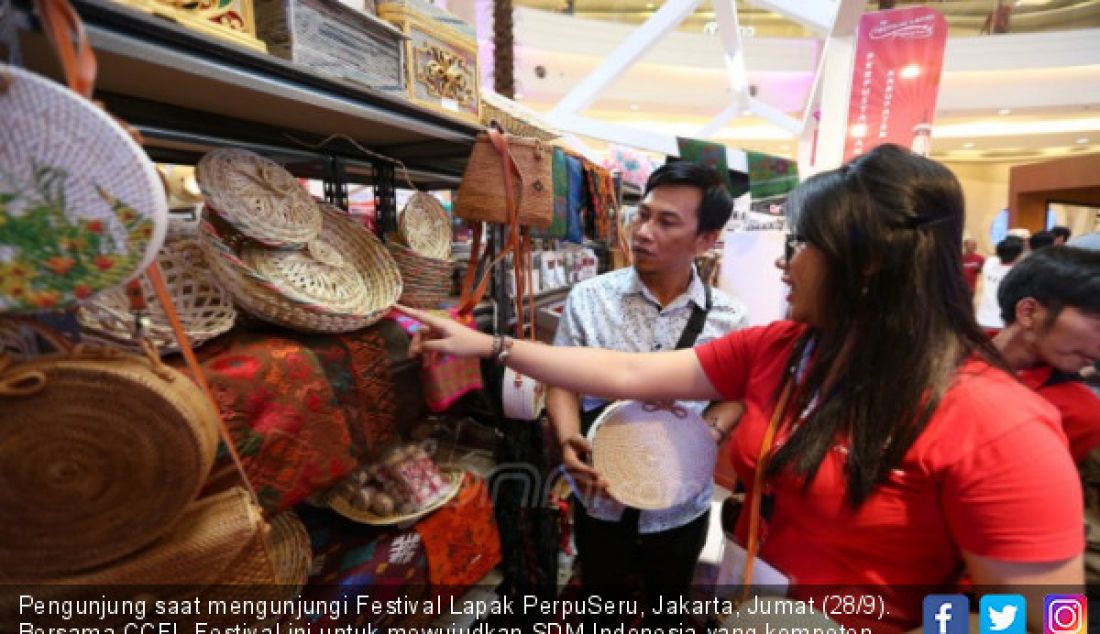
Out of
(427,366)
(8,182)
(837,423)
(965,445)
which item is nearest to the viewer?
(8,182)

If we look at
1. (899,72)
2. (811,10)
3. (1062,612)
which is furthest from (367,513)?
(811,10)

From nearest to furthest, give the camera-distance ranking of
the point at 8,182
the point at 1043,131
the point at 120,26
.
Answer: the point at 8,182, the point at 120,26, the point at 1043,131

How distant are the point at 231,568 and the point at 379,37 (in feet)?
3.58

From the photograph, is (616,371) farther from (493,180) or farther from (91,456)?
(91,456)

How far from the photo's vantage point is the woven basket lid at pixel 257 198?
3.03 feet

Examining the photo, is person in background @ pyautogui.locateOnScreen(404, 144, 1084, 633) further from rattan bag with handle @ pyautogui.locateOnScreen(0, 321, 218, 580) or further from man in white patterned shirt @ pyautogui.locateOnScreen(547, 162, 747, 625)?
rattan bag with handle @ pyautogui.locateOnScreen(0, 321, 218, 580)

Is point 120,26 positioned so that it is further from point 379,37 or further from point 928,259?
point 928,259

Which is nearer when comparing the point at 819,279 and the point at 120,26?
the point at 120,26

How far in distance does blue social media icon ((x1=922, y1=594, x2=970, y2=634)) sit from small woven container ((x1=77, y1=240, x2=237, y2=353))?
1.30 meters

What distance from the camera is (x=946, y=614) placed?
2.77 feet

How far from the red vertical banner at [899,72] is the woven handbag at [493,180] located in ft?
7.79

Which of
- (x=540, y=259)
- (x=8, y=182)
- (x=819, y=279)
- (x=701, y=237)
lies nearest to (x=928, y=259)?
(x=819, y=279)

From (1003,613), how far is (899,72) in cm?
287

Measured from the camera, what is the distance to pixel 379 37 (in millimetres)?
1172
